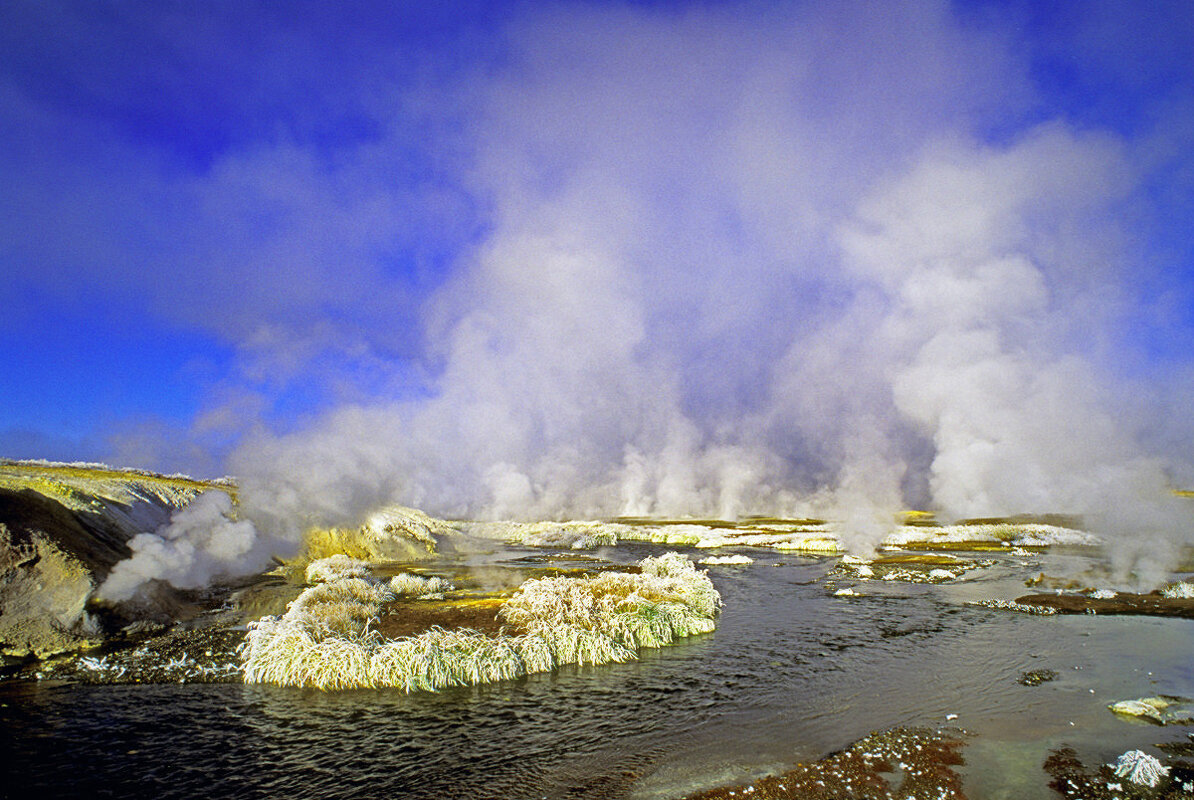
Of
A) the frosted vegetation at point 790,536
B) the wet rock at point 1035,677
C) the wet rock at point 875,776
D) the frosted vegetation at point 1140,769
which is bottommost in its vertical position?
the wet rock at point 875,776

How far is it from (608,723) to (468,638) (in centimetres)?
732

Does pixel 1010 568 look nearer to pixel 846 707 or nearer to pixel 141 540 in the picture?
pixel 846 707

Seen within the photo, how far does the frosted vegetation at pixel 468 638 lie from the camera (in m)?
20.6

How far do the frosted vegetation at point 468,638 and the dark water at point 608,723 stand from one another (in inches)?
29.7

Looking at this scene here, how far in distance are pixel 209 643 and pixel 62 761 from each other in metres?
10.3

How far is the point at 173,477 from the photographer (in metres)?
71.4

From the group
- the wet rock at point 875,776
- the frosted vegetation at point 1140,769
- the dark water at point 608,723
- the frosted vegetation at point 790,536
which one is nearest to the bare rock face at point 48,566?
the dark water at point 608,723

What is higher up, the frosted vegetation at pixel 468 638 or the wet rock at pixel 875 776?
the frosted vegetation at pixel 468 638

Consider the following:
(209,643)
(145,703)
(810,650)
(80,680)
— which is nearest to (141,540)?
(209,643)

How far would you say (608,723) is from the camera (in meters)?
17.5

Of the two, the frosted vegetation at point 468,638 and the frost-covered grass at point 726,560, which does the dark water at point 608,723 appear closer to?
the frosted vegetation at point 468,638

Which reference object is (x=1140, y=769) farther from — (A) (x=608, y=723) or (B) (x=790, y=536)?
(B) (x=790, y=536)

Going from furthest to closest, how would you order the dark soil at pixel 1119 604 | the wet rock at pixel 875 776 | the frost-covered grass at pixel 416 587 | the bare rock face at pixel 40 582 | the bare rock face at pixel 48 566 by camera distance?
the frost-covered grass at pixel 416 587
the dark soil at pixel 1119 604
the bare rock face at pixel 48 566
the bare rock face at pixel 40 582
the wet rock at pixel 875 776

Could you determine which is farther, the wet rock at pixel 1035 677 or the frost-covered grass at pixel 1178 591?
the frost-covered grass at pixel 1178 591
